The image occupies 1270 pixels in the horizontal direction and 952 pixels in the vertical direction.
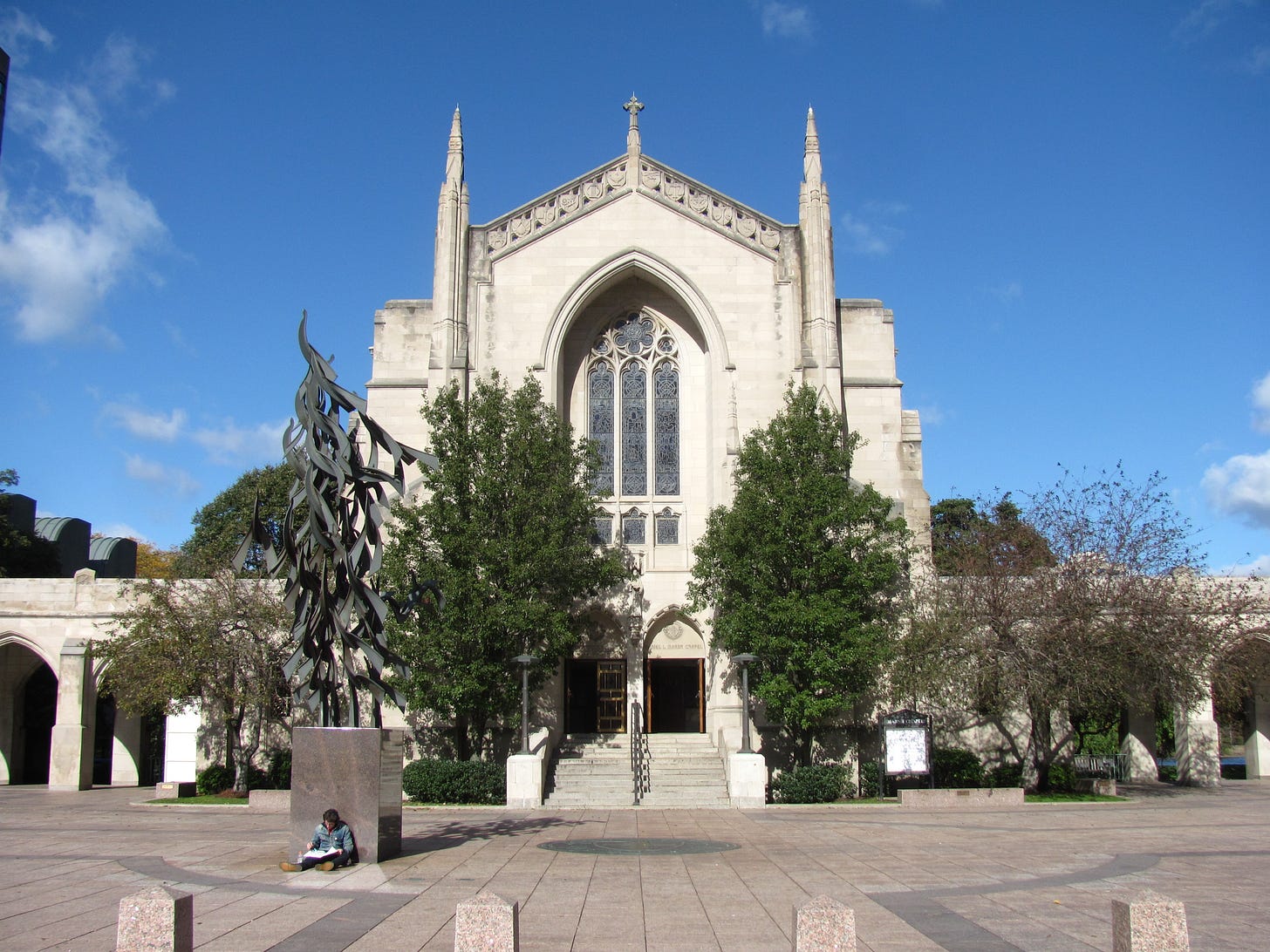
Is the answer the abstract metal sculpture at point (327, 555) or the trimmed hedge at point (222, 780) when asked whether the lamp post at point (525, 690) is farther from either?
the abstract metal sculpture at point (327, 555)

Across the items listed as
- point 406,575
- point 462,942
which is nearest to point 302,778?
point 462,942

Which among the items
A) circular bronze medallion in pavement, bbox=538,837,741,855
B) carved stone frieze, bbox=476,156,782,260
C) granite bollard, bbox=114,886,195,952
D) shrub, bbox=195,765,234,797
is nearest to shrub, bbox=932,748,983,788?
circular bronze medallion in pavement, bbox=538,837,741,855

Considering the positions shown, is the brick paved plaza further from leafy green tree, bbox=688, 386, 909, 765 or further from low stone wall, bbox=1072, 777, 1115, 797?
low stone wall, bbox=1072, 777, 1115, 797

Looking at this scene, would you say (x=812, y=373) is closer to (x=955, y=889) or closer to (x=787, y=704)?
(x=787, y=704)

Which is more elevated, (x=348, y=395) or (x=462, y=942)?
(x=348, y=395)

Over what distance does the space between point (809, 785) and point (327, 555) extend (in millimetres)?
14186

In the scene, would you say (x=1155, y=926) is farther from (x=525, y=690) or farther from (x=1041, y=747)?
(x=1041, y=747)

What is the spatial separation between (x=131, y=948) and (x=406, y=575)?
16.5m

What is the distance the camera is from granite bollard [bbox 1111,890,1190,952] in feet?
24.0

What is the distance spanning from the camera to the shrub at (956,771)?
2611cm

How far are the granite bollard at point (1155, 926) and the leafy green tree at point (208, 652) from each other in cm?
2168

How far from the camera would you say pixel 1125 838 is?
653 inches

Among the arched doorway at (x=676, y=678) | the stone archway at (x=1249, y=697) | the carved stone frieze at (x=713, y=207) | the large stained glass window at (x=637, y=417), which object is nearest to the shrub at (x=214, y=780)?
the arched doorway at (x=676, y=678)

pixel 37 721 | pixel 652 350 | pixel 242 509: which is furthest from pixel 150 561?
pixel 652 350
